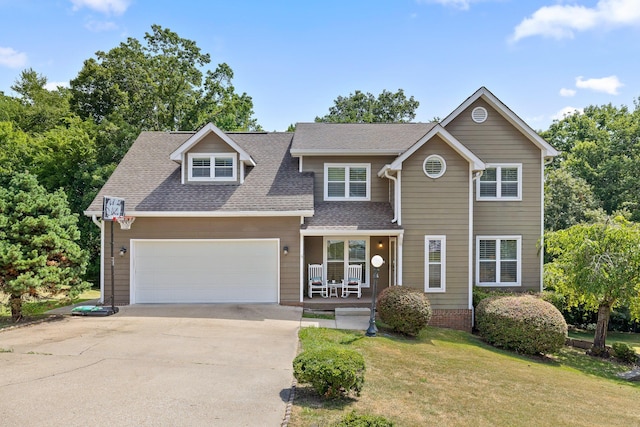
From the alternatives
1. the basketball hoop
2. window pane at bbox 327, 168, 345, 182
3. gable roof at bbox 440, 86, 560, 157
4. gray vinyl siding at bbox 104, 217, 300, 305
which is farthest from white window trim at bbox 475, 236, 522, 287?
the basketball hoop

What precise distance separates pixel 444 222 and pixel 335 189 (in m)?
4.32

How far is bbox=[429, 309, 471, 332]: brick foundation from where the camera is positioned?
13555 mm

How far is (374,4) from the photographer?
44.1ft

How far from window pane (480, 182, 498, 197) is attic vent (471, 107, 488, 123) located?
2377mm

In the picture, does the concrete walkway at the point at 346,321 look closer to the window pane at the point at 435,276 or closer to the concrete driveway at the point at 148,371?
the concrete driveway at the point at 148,371

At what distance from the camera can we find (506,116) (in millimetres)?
14961

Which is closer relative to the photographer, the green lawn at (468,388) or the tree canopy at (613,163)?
the green lawn at (468,388)

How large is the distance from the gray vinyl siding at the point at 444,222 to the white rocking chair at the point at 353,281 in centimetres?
203

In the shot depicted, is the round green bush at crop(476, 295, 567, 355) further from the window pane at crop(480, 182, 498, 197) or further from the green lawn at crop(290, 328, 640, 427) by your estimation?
the window pane at crop(480, 182, 498, 197)

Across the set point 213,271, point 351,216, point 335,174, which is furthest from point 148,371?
point 335,174

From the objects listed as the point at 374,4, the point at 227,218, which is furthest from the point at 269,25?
the point at 227,218

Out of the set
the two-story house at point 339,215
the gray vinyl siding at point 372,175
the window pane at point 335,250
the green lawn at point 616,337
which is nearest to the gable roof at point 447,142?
the two-story house at point 339,215

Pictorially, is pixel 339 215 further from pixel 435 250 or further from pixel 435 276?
pixel 435 276

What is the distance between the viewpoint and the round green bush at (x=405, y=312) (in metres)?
11.4
